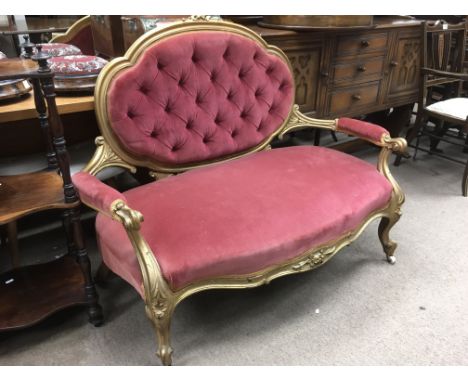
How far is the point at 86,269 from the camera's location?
126cm

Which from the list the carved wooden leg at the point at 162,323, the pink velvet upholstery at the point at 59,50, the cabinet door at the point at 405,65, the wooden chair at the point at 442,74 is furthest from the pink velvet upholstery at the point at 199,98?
the wooden chair at the point at 442,74

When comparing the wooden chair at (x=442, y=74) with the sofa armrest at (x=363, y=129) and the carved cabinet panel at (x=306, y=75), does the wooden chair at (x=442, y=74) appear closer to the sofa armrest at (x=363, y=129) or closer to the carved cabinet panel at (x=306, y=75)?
the carved cabinet panel at (x=306, y=75)

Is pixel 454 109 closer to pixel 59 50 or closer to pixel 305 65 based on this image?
pixel 305 65

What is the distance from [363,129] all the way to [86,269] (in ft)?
3.80

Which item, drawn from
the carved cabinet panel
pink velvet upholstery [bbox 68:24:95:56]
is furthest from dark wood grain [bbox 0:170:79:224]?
the carved cabinet panel

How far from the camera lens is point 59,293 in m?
1.32

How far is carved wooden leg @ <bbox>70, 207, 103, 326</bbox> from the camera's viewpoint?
1.20 metres

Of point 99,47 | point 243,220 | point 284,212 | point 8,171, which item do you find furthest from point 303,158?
point 8,171

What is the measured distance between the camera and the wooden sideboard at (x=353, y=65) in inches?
73.7

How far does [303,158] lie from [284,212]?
16.5 inches

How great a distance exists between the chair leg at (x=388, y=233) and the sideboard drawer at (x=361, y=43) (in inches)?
34.4

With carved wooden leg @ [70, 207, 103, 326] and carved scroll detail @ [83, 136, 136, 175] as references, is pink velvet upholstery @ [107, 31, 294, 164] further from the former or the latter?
carved wooden leg @ [70, 207, 103, 326]

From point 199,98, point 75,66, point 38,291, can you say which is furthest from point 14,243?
point 199,98

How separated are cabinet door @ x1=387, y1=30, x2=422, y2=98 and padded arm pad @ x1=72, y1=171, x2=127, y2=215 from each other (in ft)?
5.99
